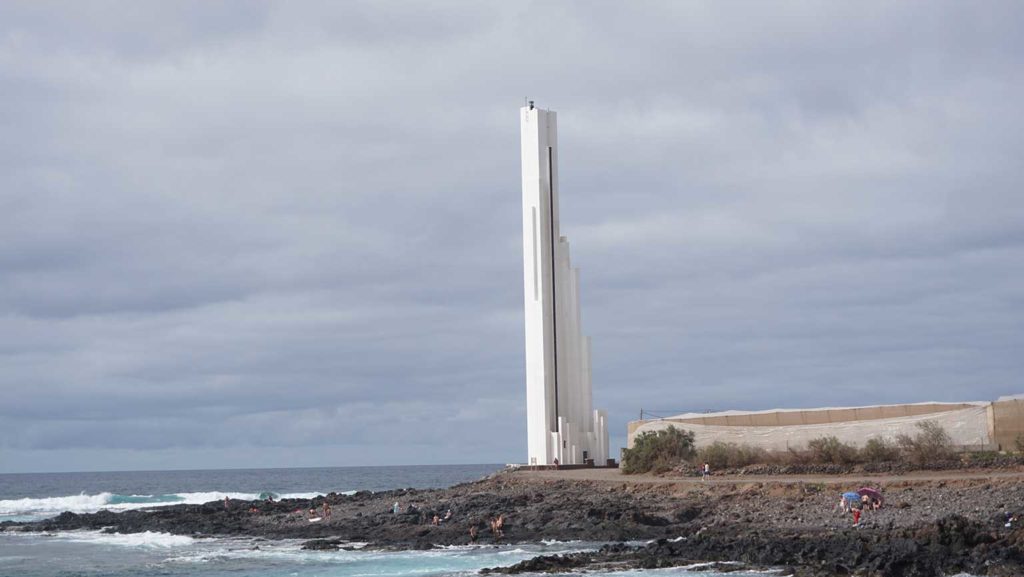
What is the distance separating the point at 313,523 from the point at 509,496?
23.0ft

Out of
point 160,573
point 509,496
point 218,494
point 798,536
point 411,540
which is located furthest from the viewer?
point 218,494

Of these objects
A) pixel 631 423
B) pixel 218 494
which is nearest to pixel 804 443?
pixel 631 423

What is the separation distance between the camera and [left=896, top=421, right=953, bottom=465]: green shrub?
37562 millimetres

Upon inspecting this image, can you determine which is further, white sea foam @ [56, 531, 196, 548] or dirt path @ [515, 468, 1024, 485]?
white sea foam @ [56, 531, 196, 548]

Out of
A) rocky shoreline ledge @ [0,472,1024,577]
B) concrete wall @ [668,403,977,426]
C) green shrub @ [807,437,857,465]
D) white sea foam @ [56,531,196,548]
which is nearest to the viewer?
rocky shoreline ledge @ [0,472,1024,577]

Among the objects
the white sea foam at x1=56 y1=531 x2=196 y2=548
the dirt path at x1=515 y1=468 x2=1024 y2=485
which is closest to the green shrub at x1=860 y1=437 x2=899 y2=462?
the dirt path at x1=515 y1=468 x2=1024 y2=485

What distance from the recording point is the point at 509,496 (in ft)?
138

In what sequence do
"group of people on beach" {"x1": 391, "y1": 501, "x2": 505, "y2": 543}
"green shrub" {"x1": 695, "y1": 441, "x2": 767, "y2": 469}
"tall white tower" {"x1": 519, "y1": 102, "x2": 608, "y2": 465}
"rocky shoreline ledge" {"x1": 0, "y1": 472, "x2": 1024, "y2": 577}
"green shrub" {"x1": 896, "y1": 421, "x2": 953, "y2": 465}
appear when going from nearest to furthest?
"rocky shoreline ledge" {"x1": 0, "y1": 472, "x2": 1024, "y2": 577}, "group of people on beach" {"x1": 391, "y1": 501, "x2": 505, "y2": 543}, "green shrub" {"x1": 896, "y1": 421, "x2": 953, "y2": 465}, "green shrub" {"x1": 695, "y1": 441, "x2": 767, "y2": 469}, "tall white tower" {"x1": 519, "y1": 102, "x2": 608, "y2": 465}

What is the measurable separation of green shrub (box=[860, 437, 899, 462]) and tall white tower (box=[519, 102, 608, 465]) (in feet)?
54.7

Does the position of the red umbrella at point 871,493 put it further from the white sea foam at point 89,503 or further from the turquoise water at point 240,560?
the white sea foam at point 89,503

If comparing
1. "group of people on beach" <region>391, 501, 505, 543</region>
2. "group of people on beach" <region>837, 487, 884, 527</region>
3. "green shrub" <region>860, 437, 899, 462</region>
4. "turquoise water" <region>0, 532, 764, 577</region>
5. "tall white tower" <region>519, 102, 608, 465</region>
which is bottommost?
"turquoise water" <region>0, 532, 764, 577</region>

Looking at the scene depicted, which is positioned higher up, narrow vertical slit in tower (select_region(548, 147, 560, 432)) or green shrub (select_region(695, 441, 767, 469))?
narrow vertical slit in tower (select_region(548, 147, 560, 432))

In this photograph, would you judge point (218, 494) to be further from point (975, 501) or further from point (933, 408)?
point (975, 501)

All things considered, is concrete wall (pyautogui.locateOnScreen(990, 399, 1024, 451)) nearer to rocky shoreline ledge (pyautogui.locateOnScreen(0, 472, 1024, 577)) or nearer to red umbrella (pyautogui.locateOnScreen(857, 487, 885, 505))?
rocky shoreline ledge (pyautogui.locateOnScreen(0, 472, 1024, 577))
